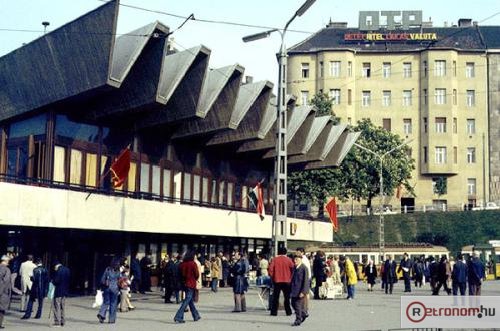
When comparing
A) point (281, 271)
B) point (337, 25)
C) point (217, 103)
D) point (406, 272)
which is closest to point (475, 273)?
point (281, 271)

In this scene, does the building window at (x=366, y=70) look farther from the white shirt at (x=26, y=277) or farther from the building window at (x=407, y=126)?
the white shirt at (x=26, y=277)

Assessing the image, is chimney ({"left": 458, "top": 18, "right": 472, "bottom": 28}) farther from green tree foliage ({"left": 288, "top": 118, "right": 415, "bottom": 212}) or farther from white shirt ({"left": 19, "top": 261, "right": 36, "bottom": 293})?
white shirt ({"left": 19, "top": 261, "right": 36, "bottom": 293})

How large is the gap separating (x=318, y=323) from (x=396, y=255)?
3696cm

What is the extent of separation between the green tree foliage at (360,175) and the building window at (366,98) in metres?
8.00

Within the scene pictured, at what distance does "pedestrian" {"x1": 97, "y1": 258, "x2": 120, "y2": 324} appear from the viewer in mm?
18516

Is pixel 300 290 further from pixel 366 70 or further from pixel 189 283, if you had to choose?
pixel 366 70

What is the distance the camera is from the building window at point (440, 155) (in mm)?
86625

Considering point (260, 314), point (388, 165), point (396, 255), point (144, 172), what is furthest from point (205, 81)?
point (388, 165)

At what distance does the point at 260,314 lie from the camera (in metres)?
21.3

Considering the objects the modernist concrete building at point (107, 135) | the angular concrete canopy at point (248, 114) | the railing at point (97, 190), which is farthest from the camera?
the angular concrete canopy at point (248, 114)

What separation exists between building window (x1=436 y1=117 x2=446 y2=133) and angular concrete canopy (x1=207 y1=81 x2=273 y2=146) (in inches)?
2026

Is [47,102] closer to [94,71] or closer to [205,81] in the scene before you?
[94,71]

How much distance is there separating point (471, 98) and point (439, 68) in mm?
5247

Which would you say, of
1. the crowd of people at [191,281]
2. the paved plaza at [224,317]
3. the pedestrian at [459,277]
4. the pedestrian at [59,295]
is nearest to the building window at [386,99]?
the crowd of people at [191,281]
